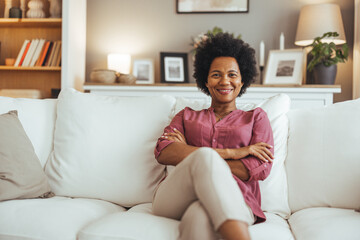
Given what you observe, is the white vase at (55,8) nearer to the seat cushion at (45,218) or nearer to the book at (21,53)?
the book at (21,53)

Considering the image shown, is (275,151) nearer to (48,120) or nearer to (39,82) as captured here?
(48,120)

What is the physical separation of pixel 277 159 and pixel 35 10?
2756 millimetres

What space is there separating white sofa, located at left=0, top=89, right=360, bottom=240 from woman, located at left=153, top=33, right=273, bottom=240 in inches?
4.5

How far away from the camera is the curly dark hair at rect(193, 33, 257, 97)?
1798 millimetres

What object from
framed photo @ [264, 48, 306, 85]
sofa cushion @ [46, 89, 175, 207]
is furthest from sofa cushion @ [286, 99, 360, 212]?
framed photo @ [264, 48, 306, 85]

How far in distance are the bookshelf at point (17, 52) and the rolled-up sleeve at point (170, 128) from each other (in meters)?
2.21

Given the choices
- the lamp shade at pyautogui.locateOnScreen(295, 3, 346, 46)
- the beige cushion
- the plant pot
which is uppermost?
the lamp shade at pyautogui.locateOnScreen(295, 3, 346, 46)

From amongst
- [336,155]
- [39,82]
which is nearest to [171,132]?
[336,155]

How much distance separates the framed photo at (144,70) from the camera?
3541 mm

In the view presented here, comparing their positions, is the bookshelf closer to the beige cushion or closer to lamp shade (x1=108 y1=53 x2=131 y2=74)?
lamp shade (x1=108 y1=53 x2=131 y2=74)

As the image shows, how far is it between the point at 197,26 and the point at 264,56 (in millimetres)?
693

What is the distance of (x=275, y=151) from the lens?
1.72 m

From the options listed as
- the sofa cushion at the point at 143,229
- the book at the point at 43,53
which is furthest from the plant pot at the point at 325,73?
the book at the point at 43,53

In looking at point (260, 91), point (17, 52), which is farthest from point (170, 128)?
point (17, 52)
